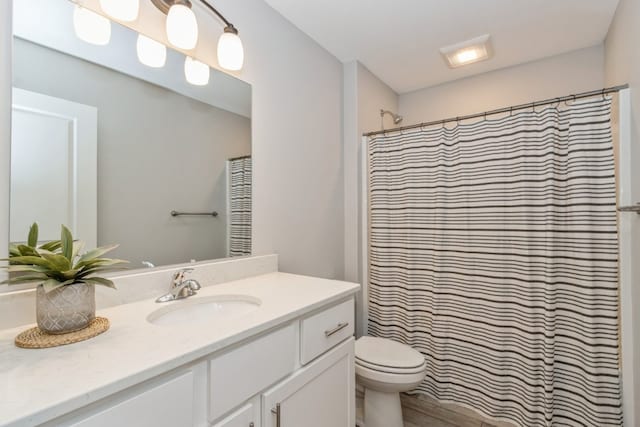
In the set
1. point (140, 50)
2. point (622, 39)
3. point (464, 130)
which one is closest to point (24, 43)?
point (140, 50)

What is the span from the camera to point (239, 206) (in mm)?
1515

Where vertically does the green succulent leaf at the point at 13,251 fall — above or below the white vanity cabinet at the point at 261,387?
above

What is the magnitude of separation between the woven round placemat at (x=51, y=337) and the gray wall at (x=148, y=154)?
341mm

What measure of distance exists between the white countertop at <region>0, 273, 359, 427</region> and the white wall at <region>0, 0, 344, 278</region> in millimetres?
719

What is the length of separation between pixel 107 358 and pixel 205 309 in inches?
20.5

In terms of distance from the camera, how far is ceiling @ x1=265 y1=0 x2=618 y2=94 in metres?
1.67

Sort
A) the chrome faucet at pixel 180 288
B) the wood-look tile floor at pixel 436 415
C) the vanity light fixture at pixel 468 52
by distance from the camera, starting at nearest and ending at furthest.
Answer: the chrome faucet at pixel 180 288 < the wood-look tile floor at pixel 436 415 < the vanity light fixture at pixel 468 52

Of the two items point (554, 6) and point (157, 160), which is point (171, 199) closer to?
point (157, 160)

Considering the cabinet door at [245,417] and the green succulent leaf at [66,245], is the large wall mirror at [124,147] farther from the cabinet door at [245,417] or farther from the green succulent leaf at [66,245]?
the cabinet door at [245,417]

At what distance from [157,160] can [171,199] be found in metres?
0.17

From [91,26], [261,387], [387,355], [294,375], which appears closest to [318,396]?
[294,375]

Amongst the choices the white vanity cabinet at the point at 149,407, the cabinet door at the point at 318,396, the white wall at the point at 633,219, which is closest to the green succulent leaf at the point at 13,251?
the white vanity cabinet at the point at 149,407

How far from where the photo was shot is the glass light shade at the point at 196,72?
1.32m

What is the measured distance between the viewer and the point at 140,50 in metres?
1.17
